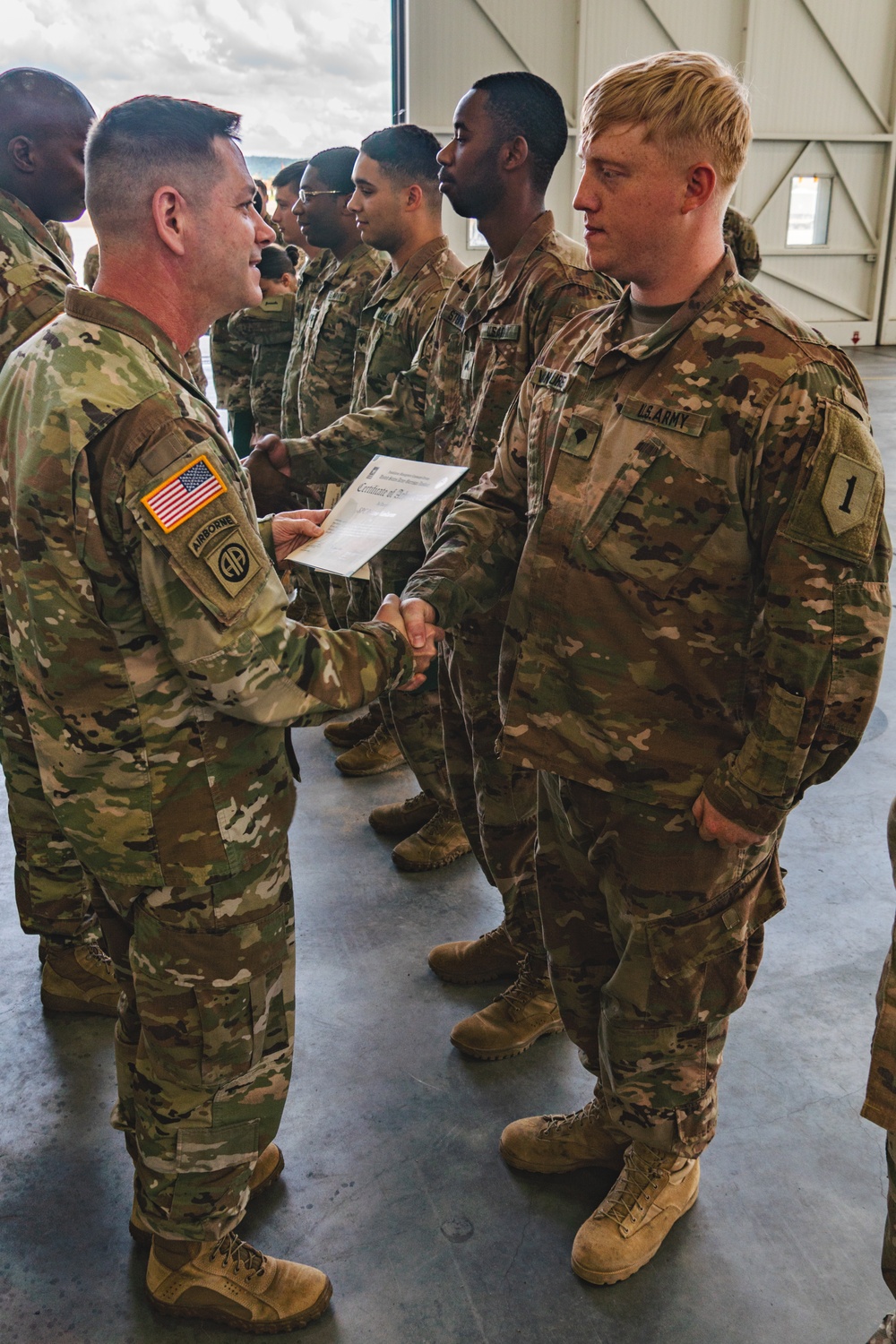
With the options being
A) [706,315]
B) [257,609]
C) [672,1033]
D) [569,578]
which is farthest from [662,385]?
[672,1033]

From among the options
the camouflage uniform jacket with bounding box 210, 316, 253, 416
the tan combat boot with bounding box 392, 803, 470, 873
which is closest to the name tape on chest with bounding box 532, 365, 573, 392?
the tan combat boot with bounding box 392, 803, 470, 873

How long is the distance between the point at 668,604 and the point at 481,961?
1.48 meters

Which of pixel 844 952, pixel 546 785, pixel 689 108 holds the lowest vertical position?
pixel 844 952

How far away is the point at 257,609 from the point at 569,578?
23.3 inches

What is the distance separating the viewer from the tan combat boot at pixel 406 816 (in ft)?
11.9

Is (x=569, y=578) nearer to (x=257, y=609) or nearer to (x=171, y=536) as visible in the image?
(x=257, y=609)

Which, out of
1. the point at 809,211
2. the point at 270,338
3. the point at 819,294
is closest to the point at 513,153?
the point at 270,338

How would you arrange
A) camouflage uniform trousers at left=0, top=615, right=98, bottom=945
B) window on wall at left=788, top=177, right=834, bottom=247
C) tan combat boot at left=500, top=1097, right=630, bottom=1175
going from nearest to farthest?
tan combat boot at left=500, top=1097, right=630, bottom=1175 < camouflage uniform trousers at left=0, top=615, right=98, bottom=945 < window on wall at left=788, top=177, right=834, bottom=247

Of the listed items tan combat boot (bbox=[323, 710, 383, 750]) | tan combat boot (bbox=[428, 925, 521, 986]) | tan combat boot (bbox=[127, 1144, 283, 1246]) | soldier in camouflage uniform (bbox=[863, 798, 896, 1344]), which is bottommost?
tan combat boot (bbox=[323, 710, 383, 750])

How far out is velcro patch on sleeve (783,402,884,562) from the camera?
1.50 m

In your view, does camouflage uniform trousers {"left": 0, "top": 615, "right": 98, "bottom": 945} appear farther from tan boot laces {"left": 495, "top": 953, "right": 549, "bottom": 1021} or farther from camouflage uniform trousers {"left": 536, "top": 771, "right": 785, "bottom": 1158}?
camouflage uniform trousers {"left": 536, "top": 771, "right": 785, "bottom": 1158}

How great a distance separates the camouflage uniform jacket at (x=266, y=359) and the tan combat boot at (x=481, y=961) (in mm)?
3544

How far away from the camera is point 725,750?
1770 mm

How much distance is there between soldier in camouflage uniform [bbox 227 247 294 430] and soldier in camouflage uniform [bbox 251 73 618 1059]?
2.63 meters
